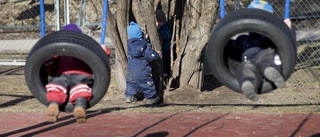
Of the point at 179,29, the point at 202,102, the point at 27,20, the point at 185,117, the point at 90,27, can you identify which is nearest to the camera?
the point at 185,117

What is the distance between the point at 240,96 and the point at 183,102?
995 mm

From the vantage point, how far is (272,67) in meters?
5.38

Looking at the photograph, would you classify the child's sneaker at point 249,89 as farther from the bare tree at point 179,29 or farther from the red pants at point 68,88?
the bare tree at point 179,29

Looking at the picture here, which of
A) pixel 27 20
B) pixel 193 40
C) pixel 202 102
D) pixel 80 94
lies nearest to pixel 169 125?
pixel 202 102

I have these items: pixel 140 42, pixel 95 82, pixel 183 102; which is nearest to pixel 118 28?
pixel 140 42

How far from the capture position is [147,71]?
390 inches

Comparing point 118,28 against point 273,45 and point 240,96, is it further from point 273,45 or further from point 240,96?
point 273,45

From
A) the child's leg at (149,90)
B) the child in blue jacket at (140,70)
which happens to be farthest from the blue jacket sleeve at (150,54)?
the child's leg at (149,90)

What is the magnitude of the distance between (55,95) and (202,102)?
496cm

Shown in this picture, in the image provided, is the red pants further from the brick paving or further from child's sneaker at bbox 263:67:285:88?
the brick paving

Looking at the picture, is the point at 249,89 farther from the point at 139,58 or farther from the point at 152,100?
the point at 152,100

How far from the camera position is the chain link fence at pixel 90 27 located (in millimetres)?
12297

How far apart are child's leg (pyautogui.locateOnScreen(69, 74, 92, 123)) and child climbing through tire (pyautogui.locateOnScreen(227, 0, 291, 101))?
131 centimetres

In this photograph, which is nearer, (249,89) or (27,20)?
(249,89)
